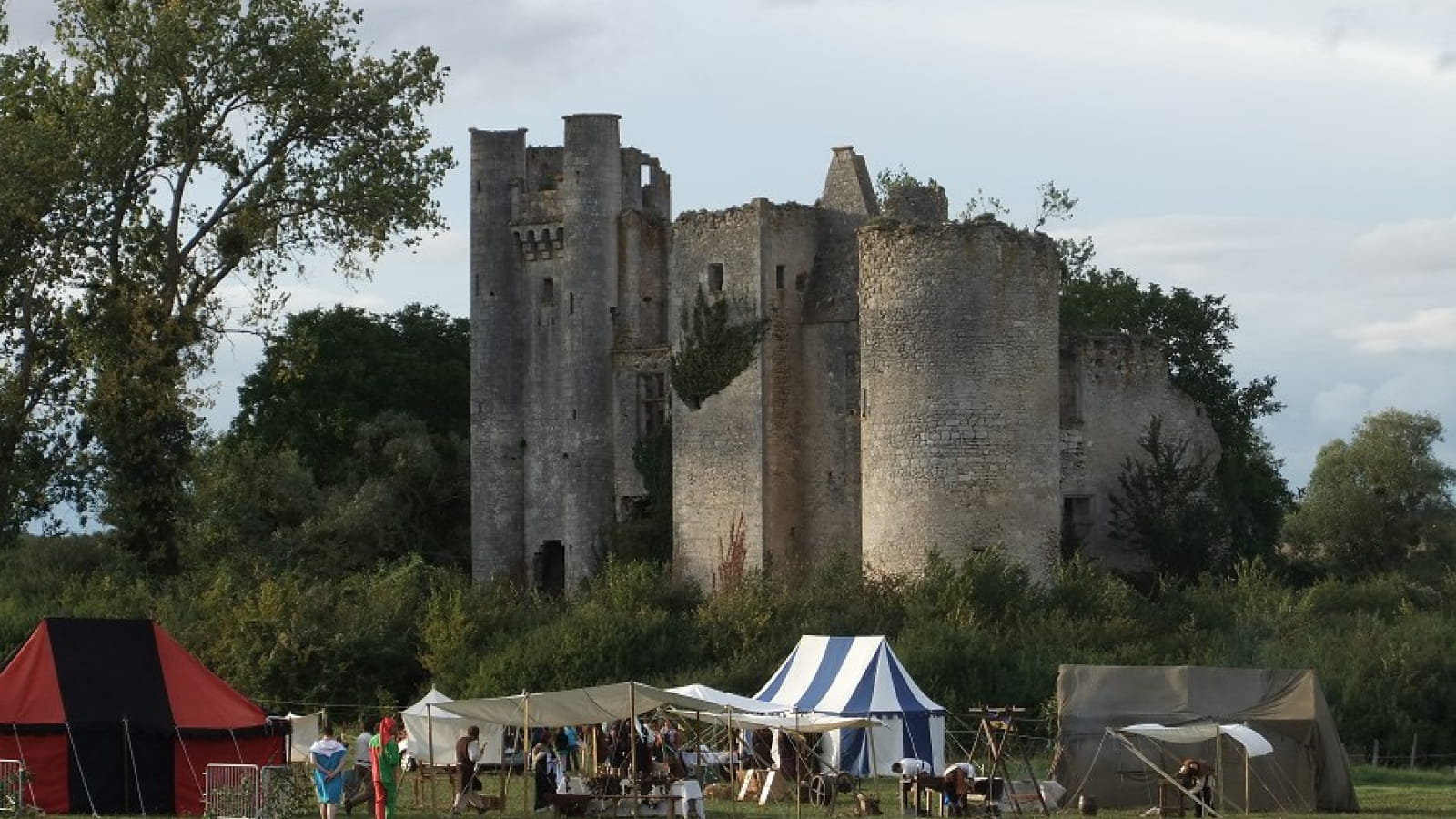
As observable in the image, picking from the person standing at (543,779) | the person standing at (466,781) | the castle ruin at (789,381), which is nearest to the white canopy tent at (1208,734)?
the person standing at (543,779)

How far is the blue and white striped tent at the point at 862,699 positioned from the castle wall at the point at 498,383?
63.8ft

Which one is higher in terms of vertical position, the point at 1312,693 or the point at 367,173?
the point at 367,173

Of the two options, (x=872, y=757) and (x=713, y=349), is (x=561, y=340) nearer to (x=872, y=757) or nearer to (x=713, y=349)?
(x=713, y=349)

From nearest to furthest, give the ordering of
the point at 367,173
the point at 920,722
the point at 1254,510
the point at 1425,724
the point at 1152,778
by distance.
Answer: the point at 1152,778 < the point at 920,722 < the point at 1425,724 < the point at 367,173 < the point at 1254,510

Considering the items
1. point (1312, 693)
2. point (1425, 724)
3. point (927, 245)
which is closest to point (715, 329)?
point (927, 245)

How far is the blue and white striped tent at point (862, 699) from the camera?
35312 millimetres

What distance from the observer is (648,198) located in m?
57.3

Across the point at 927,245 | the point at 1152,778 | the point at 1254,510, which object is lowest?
the point at 1152,778

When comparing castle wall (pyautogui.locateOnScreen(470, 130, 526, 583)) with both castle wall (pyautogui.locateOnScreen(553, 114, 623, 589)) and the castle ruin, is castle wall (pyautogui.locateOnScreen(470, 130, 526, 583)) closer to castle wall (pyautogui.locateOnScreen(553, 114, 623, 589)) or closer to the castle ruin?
the castle ruin

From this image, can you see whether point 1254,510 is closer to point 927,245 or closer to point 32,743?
point 927,245

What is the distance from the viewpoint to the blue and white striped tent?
35.3 m

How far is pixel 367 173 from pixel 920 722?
18.2 metres

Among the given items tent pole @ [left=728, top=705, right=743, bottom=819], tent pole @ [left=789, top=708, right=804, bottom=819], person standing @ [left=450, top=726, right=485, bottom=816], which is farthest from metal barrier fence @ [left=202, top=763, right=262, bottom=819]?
tent pole @ [left=728, top=705, right=743, bottom=819]

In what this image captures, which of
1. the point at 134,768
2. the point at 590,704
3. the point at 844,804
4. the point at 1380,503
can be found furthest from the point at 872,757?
the point at 1380,503
